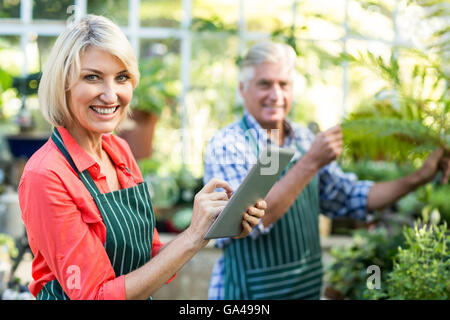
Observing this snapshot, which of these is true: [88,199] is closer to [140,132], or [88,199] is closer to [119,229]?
[119,229]

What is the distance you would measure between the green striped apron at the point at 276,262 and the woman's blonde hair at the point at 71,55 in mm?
860

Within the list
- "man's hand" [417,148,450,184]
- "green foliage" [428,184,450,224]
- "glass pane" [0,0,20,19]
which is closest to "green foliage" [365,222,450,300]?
"man's hand" [417,148,450,184]

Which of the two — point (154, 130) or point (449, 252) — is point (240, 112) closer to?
point (154, 130)

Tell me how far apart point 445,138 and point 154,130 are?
3.13 metres

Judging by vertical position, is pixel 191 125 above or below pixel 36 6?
below

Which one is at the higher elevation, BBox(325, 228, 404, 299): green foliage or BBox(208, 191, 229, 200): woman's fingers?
BBox(208, 191, 229, 200): woman's fingers

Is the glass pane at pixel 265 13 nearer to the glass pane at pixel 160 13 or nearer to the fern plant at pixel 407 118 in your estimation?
the glass pane at pixel 160 13

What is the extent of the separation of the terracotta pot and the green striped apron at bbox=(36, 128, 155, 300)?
3187mm

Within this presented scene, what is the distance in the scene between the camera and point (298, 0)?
4777 mm

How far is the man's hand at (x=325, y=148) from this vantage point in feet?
5.88

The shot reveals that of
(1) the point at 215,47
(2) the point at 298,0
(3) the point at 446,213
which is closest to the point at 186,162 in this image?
(1) the point at 215,47

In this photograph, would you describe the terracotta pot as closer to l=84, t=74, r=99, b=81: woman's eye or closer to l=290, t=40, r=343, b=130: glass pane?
l=290, t=40, r=343, b=130: glass pane

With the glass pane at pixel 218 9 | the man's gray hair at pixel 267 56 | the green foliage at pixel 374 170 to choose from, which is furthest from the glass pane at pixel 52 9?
the man's gray hair at pixel 267 56

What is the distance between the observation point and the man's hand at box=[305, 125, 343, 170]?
5.88ft
